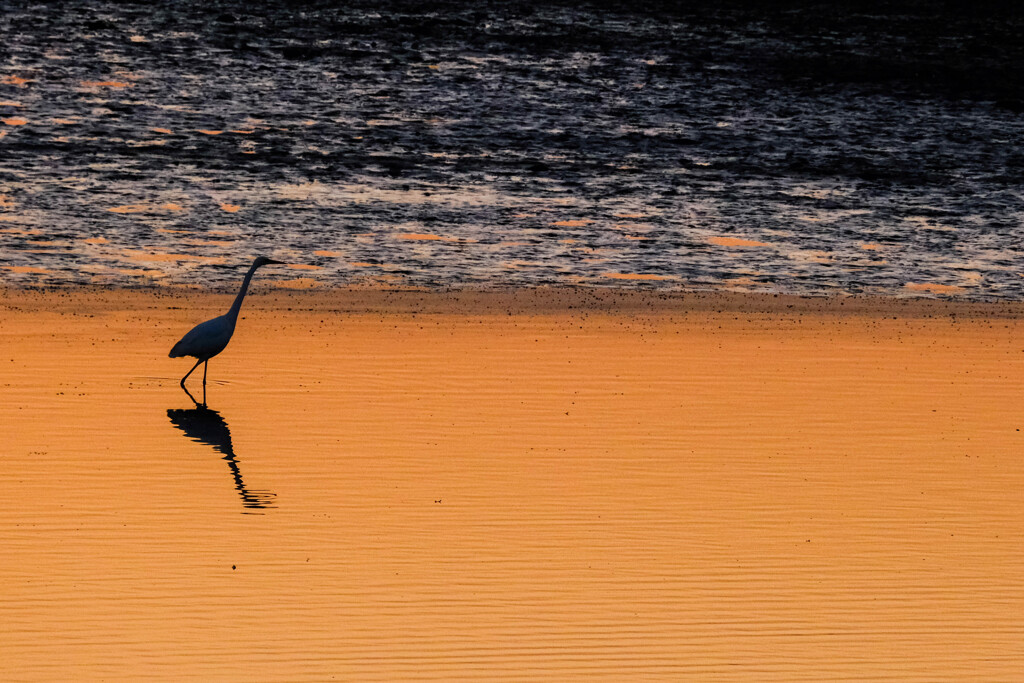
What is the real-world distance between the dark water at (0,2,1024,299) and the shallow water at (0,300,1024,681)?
2.78 m

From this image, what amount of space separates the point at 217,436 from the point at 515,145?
10.7 meters

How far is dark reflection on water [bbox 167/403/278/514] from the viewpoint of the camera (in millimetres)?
7332

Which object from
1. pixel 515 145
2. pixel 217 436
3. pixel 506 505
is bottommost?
pixel 515 145

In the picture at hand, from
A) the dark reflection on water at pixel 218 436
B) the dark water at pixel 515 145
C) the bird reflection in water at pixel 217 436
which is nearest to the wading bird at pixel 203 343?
the bird reflection in water at pixel 217 436

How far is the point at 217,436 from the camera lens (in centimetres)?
855

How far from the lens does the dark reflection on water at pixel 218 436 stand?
7.33 meters

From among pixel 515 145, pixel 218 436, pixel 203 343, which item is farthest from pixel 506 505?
pixel 515 145

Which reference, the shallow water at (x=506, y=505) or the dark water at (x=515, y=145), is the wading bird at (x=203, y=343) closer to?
the shallow water at (x=506, y=505)

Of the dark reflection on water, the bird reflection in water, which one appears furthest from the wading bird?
the dark reflection on water

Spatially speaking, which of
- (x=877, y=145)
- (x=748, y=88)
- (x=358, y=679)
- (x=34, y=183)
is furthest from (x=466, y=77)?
(x=358, y=679)

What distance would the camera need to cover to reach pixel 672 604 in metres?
6.20

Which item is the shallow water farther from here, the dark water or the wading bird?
the dark water

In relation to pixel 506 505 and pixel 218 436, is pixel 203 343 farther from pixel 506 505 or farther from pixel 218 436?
pixel 506 505

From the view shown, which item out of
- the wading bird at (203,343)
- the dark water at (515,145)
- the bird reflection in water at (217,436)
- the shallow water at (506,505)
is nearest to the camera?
the shallow water at (506,505)
